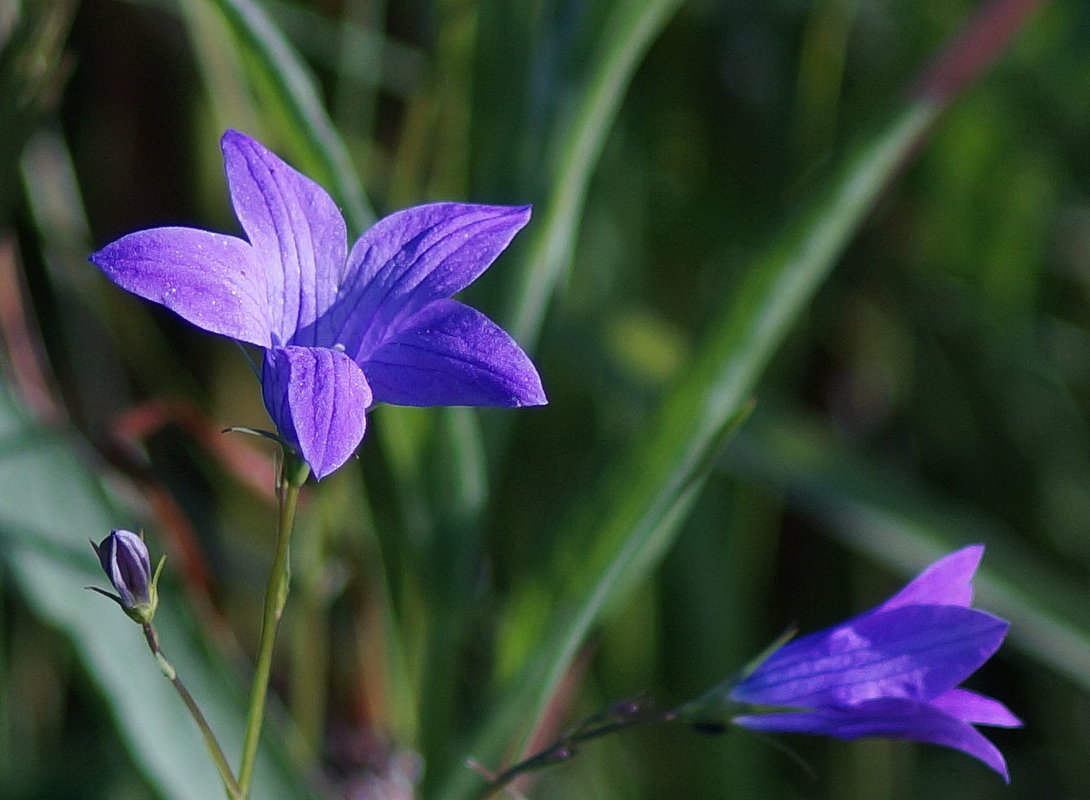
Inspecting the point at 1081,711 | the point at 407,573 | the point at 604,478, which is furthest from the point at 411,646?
the point at 1081,711

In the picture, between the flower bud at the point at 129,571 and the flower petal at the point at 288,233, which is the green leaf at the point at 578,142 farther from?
the flower bud at the point at 129,571

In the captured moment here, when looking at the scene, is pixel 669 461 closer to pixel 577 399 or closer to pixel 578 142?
pixel 578 142

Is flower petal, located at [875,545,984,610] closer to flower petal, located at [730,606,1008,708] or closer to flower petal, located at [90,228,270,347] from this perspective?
flower petal, located at [730,606,1008,708]

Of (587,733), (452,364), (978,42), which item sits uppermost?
(978,42)

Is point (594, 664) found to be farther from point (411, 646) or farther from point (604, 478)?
point (604, 478)

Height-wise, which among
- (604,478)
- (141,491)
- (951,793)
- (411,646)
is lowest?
(951,793)

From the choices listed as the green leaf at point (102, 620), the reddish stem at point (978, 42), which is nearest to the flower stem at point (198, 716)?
the green leaf at point (102, 620)

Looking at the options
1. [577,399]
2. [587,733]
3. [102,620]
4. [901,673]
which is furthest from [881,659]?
[577,399]
